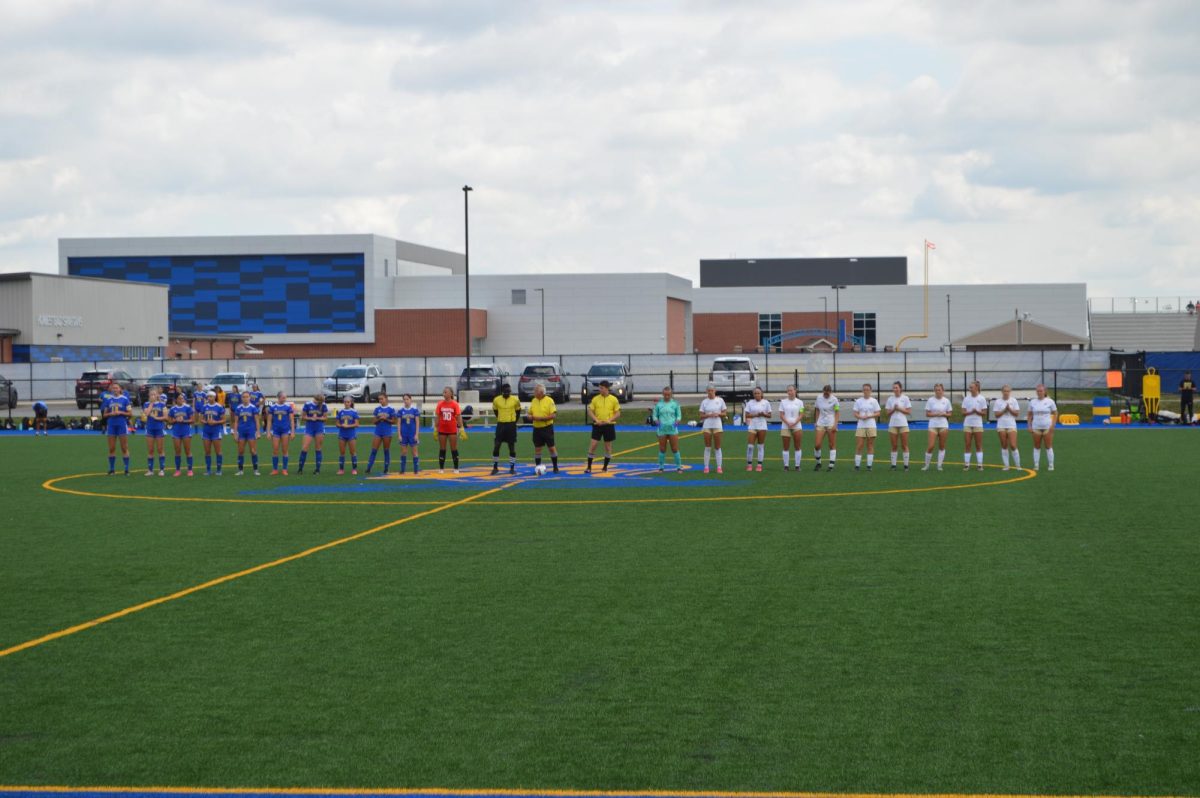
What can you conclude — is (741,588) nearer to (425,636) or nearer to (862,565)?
(862,565)

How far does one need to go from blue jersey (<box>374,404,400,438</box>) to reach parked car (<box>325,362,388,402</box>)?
34.0 meters

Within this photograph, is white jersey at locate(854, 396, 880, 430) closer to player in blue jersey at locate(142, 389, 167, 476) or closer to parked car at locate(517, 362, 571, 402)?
player in blue jersey at locate(142, 389, 167, 476)

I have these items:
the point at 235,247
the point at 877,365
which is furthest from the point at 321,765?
the point at 235,247

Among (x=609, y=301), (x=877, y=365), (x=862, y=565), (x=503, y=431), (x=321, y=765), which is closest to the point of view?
(x=321, y=765)

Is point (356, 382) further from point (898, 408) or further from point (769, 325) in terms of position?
point (769, 325)

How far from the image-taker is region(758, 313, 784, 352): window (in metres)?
116

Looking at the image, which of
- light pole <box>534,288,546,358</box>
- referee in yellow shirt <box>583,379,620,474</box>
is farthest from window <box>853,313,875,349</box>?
referee in yellow shirt <box>583,379,620,474</box>

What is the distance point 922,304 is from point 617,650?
349 ft

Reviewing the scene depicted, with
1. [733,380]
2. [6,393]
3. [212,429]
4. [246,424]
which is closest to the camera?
[212,429]

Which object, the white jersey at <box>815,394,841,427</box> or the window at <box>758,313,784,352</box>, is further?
the window at <box>758,313,784,352</box>

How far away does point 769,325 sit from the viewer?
116 metres

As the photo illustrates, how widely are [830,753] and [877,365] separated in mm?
63480

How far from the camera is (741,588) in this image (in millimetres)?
12938

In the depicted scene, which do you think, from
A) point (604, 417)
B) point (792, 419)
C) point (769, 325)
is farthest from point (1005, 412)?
point (769, 325)
